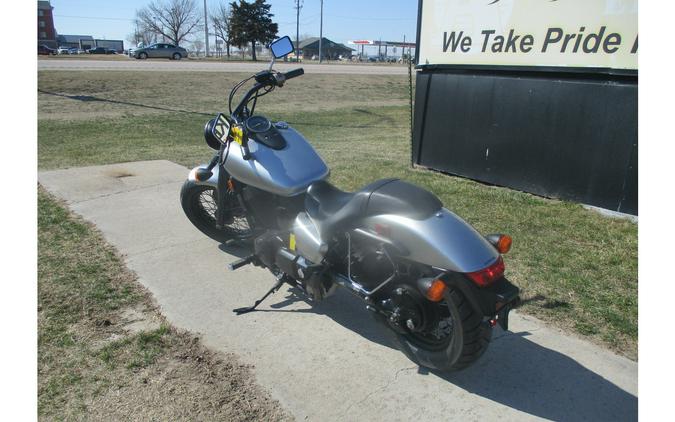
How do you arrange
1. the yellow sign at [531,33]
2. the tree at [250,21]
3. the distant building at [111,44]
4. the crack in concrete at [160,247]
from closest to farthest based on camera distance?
the crack in concrete at [160,247] < the yellow sign at [531,33] < the tree at [250,21] < the distant building at [111,44]

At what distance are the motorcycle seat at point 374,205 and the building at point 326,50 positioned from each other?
3251 inches

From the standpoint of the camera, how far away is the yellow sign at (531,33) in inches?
202

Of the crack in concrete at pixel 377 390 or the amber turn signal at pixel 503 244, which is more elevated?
the amber turn signal at pixel 503 244

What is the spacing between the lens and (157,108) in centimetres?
1427

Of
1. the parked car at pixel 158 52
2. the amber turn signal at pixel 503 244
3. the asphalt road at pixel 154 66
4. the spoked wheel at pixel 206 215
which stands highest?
the parked car at pixel 158 52

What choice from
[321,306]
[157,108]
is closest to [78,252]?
[321,306]

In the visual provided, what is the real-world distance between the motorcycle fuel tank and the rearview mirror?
63cm

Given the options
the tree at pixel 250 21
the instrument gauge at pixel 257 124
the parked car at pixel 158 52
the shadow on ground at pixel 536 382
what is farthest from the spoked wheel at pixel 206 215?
the tree at pixel 250 21

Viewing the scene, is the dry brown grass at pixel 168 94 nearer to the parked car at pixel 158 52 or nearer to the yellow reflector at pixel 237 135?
the yellow reflector at pixel 237 135

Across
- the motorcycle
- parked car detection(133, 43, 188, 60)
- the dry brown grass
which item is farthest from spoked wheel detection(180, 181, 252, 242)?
parked car detection(133, 43, 188, 60)

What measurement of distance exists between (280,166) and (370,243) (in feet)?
3.67

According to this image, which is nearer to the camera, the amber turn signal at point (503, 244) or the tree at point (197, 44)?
the amber turn signal at point (503, 244)

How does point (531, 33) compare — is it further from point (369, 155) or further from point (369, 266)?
point (369, 266)

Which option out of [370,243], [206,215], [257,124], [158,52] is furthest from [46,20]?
[370,243]
